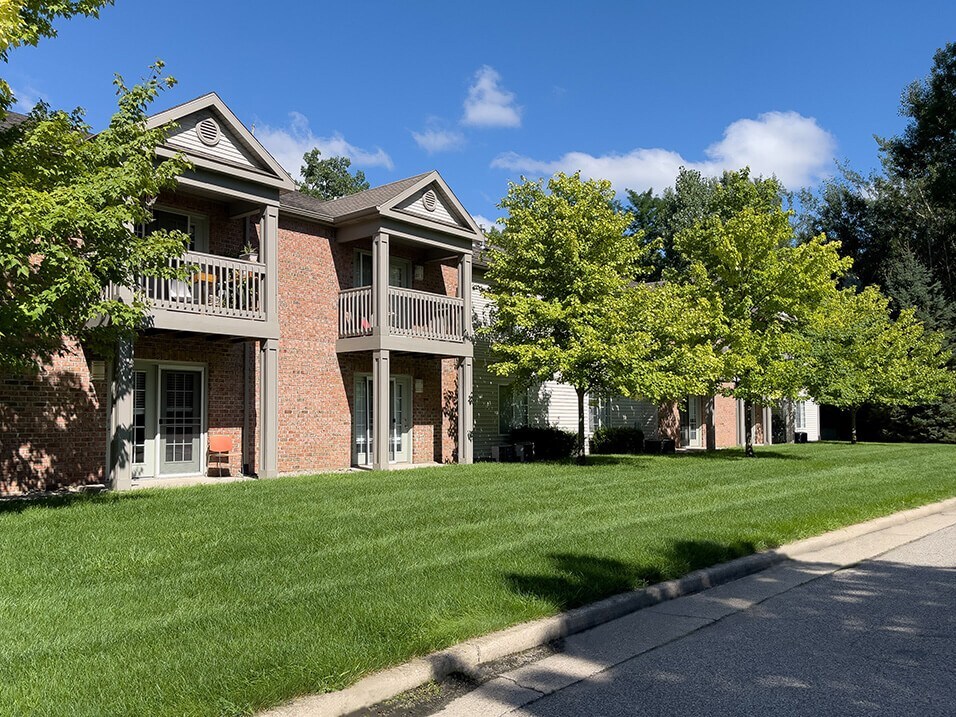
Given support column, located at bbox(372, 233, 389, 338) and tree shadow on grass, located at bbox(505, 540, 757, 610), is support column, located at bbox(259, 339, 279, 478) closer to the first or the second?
support column, located at bbox(372, 233, 389, 338)

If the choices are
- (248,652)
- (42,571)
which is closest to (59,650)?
(248,652)

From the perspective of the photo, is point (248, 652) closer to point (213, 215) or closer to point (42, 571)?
point (42, 571)

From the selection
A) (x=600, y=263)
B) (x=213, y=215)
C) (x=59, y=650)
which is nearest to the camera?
(x=59, y=650)

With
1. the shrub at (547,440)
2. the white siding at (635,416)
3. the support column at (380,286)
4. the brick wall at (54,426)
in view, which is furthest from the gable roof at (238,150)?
the white siding at (635,416)

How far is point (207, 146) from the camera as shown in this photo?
50.2 feet

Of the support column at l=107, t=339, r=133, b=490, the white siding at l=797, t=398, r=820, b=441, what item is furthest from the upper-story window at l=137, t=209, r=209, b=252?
the white siding at l=797, t=398, r=820, b=441

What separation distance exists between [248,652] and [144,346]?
1190cm

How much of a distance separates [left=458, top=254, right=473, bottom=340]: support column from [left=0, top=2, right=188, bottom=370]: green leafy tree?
9.59 metres

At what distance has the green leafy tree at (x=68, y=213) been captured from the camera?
870 centimetres

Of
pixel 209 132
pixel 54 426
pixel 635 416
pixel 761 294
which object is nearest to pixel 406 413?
pixel 209 132

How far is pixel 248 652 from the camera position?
16.0ft

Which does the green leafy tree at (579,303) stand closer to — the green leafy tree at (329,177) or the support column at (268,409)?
the support column at (268,409)

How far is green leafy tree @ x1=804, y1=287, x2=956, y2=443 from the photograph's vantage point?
2611 centimetres

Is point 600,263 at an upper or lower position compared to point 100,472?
upper
